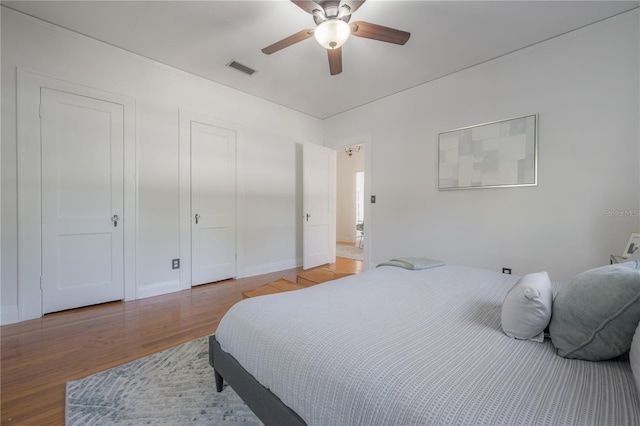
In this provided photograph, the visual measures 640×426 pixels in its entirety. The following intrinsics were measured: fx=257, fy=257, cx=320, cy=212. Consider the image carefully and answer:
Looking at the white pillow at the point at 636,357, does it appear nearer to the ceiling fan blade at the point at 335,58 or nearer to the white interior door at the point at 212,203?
the ceiling fan blade at the point at 335,58

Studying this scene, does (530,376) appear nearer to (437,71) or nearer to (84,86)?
(437,71)

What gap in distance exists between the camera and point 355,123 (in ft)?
14.3

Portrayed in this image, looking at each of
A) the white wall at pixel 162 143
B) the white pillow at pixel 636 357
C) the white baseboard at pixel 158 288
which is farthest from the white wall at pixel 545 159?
the white baseboard at pixel 158 288

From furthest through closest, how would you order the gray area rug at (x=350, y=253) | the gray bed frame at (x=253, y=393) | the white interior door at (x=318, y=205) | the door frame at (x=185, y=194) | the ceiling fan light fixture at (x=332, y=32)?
the gray area rug at (x=350, y=253), the white interior door at (x=318, y=205), the door frame at (x=185, y=194), the ceiling fan light fixture at (x=332, y=32), the gray bed frame at (x=253, y=393)

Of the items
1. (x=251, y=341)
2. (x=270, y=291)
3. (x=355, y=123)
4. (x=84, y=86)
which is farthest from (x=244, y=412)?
(x=355, y=123)

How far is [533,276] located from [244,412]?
154cm

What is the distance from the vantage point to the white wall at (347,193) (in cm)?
749

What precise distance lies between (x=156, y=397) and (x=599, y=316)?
200cm

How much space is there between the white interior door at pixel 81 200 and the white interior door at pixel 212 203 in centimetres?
77

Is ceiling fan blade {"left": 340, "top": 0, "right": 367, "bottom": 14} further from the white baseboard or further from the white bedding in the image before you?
the white baseboard

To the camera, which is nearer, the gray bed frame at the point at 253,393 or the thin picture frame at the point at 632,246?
the gray bed frame at the point at 253,393

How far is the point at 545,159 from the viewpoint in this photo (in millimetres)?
2580

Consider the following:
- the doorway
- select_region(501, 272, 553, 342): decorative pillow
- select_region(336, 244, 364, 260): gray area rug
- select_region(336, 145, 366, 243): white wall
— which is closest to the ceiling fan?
select_region(501, 272, 553, 342): decorative pillow

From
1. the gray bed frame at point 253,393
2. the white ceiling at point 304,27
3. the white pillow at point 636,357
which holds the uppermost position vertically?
the white ceiling at point 304,27
